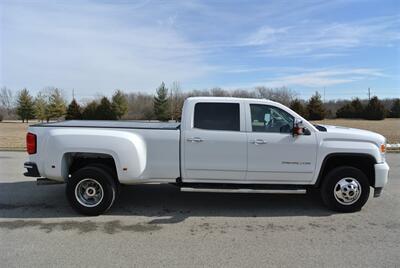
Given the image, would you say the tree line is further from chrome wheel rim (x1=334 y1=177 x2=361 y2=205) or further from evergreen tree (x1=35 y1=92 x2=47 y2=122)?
chrome wheel rim (x1=334 y1=177 x2=361 y2=205)

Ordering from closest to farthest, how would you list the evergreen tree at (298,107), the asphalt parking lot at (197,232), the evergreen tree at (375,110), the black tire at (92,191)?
the asphalt parking lot at (197,232) → the black tire at (92,191) → the evergreen tree at (298,107) → the evergreen tree at (375,110)

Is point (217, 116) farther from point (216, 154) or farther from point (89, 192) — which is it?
point (89, 192)

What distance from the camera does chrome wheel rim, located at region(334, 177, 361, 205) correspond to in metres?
5.93

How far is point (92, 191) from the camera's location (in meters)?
5.86

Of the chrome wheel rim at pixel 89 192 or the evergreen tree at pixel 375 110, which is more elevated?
the evergreen tree at pixel 375 110

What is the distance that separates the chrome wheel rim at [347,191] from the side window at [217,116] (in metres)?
1.99

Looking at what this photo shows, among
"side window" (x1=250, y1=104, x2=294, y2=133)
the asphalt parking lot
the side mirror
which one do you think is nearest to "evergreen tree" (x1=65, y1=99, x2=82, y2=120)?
the asphalt parking lot

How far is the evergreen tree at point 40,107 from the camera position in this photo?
60.8m

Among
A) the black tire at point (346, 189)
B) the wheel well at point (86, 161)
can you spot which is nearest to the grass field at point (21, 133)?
the wheel well at point (86, 161)

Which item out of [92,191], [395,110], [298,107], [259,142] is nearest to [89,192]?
[92,191]

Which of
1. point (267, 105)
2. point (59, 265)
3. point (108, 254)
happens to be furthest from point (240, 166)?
point (59, 265)

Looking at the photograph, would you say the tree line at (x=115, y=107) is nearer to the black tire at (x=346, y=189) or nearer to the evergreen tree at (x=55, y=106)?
the evergreen tree at (x=55, y=106)

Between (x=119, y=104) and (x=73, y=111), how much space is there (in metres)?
7.51

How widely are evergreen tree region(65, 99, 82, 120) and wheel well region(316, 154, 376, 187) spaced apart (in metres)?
55.4
